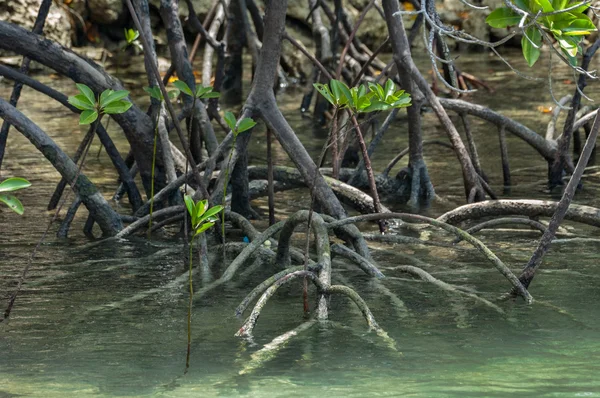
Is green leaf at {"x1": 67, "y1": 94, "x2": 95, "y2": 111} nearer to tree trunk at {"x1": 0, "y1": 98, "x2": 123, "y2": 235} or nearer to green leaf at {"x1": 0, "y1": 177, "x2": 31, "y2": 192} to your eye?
green leaf at {"x1": 0, "y1": 177, "x2": 31, "y2": 192}

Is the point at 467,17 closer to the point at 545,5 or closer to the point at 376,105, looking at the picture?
the point at 376,105

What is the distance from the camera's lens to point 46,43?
527 cm

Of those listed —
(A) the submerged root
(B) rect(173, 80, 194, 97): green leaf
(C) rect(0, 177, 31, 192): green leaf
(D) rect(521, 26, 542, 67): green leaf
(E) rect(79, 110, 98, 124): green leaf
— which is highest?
(D) rect(521, 26, 542, 67): green leaf

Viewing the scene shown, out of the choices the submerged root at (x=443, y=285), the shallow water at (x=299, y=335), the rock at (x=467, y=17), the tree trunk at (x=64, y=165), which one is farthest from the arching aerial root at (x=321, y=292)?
the rock at (x=467, y=17)

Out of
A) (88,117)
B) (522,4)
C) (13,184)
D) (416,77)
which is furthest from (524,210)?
(13,184)

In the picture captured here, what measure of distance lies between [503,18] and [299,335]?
50.6 inches

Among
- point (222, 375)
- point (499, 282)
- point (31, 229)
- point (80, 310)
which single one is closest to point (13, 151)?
point (31, 229)

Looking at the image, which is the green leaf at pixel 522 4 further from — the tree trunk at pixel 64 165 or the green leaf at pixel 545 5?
the tree trunk at pixel 64 165

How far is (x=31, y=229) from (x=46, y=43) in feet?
3.33

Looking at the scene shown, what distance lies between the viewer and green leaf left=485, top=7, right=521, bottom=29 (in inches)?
130

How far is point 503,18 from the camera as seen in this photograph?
331 cm

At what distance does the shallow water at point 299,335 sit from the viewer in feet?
10.6

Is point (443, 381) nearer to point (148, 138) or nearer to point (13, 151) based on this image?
point (148, 138)

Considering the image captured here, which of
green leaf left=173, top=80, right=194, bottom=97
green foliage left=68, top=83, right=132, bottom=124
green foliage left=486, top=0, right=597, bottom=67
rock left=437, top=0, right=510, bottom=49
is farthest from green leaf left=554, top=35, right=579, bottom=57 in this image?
rock left=437, top=0, right=510, bottom=49
